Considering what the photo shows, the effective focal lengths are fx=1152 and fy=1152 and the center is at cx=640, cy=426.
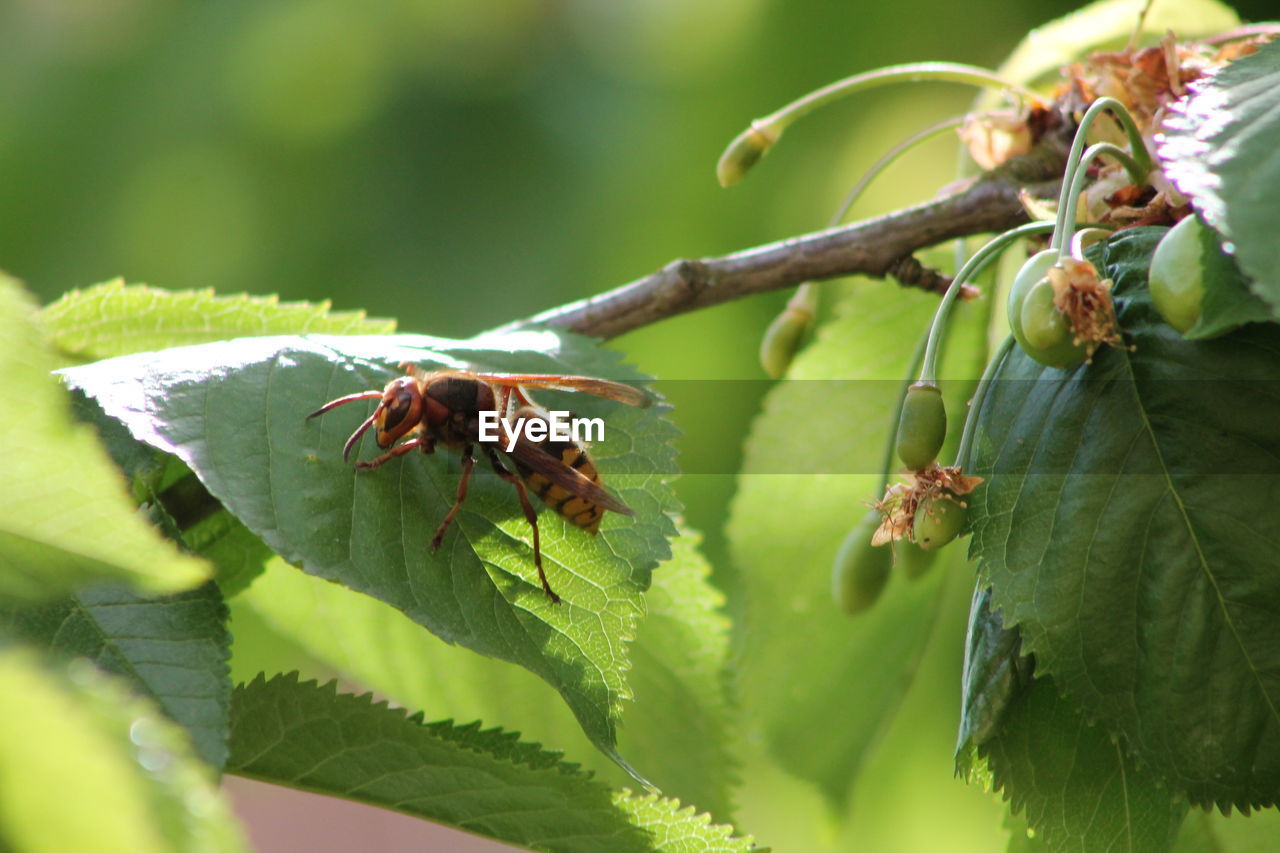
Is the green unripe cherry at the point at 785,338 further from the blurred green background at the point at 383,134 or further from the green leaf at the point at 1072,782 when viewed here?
the blurred green background at the point at 383,134

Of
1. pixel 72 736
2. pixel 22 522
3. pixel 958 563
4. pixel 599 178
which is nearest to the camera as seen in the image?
pixel 72 736

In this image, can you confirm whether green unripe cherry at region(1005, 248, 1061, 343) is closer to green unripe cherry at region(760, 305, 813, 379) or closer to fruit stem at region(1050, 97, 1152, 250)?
fruit stem at region(1050, 97, 1152, 250)

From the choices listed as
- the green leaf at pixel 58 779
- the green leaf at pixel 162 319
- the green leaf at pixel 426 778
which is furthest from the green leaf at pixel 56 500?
the green leaf at pixel 162 319

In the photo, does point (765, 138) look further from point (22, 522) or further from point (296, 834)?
point (296, 834)

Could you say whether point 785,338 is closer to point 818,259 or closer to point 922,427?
point 818,259

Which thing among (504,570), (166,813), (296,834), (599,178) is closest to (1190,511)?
(504,570)

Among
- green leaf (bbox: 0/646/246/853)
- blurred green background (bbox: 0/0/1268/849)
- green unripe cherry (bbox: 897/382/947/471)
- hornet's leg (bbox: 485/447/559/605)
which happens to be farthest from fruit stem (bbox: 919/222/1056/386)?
blurred green background (bbox: 0/0/1268/849)

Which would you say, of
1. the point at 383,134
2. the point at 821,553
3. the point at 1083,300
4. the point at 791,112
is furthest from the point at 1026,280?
the point at 383,134
